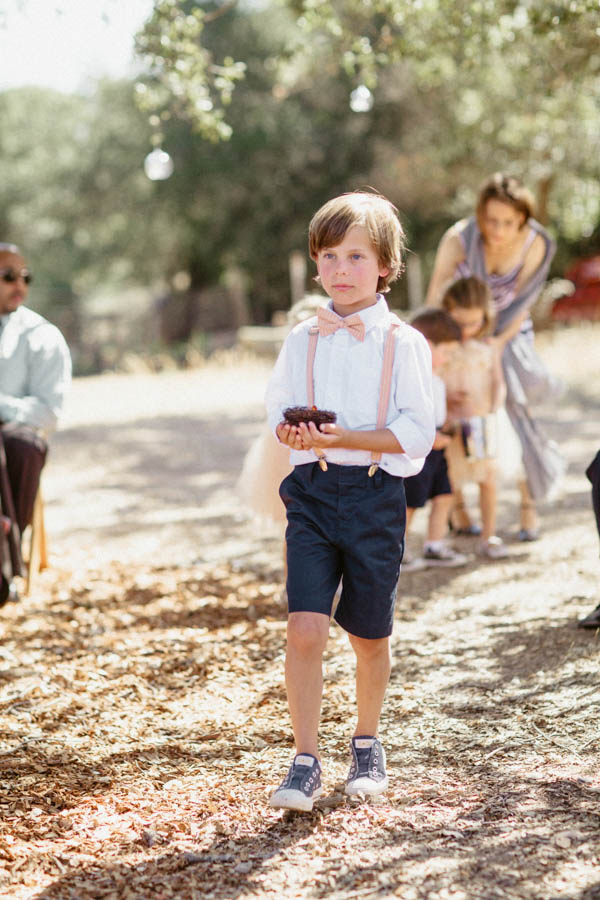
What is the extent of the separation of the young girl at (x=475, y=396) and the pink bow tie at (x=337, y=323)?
2560 mm

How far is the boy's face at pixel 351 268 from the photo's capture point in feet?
9.76

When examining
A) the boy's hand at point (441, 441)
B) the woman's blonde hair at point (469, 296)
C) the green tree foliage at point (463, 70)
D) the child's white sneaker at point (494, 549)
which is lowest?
the child's white sneaker at point (494, 549)

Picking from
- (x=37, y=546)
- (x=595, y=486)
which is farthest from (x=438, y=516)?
(x=37, y=546)

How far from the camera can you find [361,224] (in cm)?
297

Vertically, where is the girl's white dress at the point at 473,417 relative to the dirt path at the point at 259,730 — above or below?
above

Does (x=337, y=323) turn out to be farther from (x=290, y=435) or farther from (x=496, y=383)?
(x=496, y=383)

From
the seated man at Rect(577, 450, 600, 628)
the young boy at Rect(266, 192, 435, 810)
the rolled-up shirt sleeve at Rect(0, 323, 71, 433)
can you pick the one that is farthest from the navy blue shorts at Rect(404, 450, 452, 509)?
the young boy at Rect(266, 192, 435, 810)

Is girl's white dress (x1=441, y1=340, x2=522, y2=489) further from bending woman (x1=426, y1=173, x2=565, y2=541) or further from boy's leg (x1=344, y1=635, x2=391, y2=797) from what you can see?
boy's leg (x1=344, y1=635, x2=391, y2=797)

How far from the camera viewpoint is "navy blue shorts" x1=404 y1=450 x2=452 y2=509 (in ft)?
17.8

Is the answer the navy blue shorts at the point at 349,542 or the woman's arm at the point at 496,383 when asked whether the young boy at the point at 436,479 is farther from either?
the navy blue shorts at the point at 349,542

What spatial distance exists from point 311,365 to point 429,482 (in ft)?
8.39

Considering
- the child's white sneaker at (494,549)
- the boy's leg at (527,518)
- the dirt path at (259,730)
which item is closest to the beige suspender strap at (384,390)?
the dirt path at (259,730)

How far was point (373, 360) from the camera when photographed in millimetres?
3016

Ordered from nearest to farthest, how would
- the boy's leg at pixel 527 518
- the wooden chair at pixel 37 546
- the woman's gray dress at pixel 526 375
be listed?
the wooden chair at pixel 37 546
the woman's gray dress at pixel 526 375
the boy's leg at pixel 527 518
